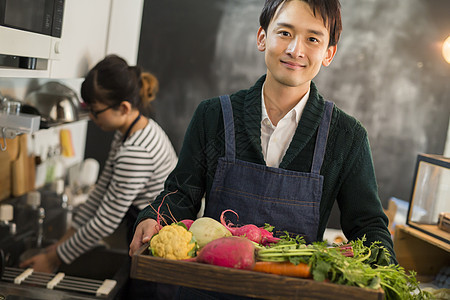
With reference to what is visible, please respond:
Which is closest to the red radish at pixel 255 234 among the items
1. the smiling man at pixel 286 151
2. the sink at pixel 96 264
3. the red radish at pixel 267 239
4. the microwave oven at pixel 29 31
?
the red radish at pixel 267 239

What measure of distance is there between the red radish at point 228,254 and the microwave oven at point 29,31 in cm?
83

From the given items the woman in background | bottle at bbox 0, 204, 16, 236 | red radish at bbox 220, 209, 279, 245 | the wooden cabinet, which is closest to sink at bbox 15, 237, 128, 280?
the woman in background

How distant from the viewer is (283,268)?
896mm

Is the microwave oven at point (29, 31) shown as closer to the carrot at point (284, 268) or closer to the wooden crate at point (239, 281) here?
the wooden crate at point (239, 281)

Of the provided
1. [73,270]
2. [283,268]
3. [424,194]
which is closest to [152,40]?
[73,270]

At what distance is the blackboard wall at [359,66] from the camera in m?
2.85

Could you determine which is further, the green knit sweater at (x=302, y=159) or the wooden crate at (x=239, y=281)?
the green knit sweater at (x=302, y=159)

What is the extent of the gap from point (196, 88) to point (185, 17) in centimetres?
41

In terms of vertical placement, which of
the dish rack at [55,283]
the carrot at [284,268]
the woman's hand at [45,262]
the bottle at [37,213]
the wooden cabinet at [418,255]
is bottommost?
the woman's hand at [45,262]

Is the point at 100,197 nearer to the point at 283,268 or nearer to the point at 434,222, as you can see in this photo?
the point at 434,222

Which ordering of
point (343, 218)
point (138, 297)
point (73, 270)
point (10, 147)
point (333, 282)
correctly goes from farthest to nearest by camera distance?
point (73, 270), point (10, 147), point (138, 297), point (343, 218), point (333, 282)

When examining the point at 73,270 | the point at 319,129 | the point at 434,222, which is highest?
the point at 319,129

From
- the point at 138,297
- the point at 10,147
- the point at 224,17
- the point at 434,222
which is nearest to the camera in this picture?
the point at 434,222

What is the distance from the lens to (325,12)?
1.24 meters
